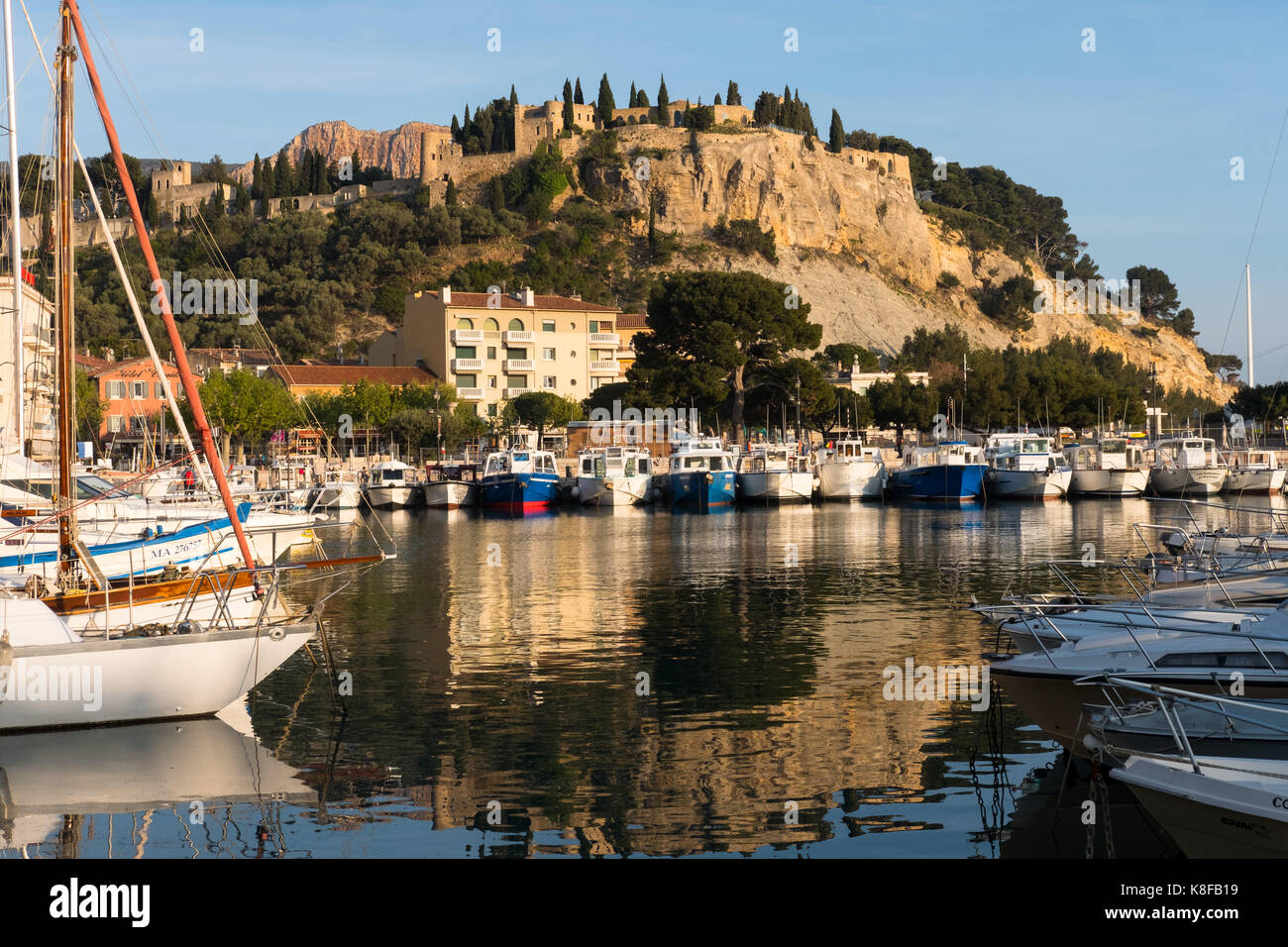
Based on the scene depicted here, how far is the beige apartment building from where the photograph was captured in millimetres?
95438

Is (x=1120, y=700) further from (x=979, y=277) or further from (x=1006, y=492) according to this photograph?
(x=979, y=277)

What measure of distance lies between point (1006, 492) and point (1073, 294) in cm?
12059

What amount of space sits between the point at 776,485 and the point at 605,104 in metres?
101

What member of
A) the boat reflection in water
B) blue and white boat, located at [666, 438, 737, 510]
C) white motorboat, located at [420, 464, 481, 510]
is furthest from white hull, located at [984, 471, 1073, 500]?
the boat reflection in water

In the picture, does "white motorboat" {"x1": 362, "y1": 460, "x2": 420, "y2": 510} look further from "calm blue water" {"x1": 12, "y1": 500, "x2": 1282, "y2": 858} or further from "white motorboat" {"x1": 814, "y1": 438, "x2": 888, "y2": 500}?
"calm blue water" {"x1": 12, "y1": 500, "x2": 1282, "y2": 858}

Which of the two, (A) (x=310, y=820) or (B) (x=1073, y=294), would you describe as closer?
(A) (x=310, y=820)

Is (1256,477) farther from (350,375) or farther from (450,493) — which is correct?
(350,375)

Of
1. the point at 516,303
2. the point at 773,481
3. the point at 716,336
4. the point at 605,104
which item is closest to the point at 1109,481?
the point at 773,481

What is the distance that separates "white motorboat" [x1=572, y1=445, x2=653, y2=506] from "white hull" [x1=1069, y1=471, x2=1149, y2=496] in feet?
70.9

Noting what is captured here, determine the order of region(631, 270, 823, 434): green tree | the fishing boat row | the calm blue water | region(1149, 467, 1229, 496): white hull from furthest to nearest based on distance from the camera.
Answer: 1. region(631, 270, 823, 434): green tree
2. region(1149, 467, 1229, 496): white hull
3. the calm blue water
4. the fishing boat row

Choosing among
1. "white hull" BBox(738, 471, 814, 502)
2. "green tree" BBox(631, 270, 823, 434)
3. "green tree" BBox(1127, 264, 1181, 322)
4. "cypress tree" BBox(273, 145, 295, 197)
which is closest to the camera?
"white hull" BBox(738, 471, 814, 502)

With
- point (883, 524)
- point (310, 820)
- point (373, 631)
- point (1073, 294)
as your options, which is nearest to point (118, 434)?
point (883, 524)
